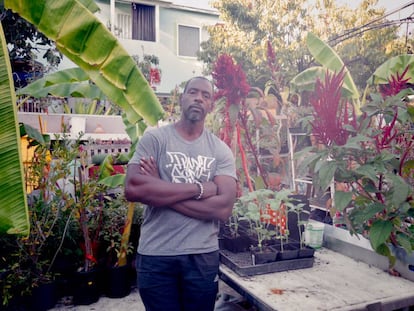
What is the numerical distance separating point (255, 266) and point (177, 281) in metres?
0.63

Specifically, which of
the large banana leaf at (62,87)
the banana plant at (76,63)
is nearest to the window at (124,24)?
the large banana leaf at (62,87)

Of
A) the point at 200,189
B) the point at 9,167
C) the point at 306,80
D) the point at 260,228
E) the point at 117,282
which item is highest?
the point at 306,80

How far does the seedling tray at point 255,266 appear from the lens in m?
2.51

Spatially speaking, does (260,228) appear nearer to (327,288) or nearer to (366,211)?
(327,288)

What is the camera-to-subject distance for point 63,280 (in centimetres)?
360

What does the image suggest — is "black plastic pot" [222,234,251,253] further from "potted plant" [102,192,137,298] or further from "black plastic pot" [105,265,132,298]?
"black plastic pot" [105,265,132,298]

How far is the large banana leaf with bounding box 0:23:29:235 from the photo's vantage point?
151cm

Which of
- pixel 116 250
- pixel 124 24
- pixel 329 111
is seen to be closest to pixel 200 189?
pixel 329 111

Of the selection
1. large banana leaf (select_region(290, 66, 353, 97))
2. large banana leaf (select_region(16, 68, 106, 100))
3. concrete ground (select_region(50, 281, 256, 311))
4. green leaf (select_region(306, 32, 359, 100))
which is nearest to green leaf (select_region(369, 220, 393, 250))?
concrete ground (select_region(50, 281, 256, 311))

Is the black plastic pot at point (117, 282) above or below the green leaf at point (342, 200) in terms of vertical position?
below

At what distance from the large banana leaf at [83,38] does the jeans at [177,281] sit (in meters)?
1.18

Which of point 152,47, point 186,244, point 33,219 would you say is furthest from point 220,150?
point 152,47

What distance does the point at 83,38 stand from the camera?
82.1 inches

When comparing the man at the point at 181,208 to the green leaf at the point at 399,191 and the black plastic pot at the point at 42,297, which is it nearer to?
the green leaf at the point at 399,191
